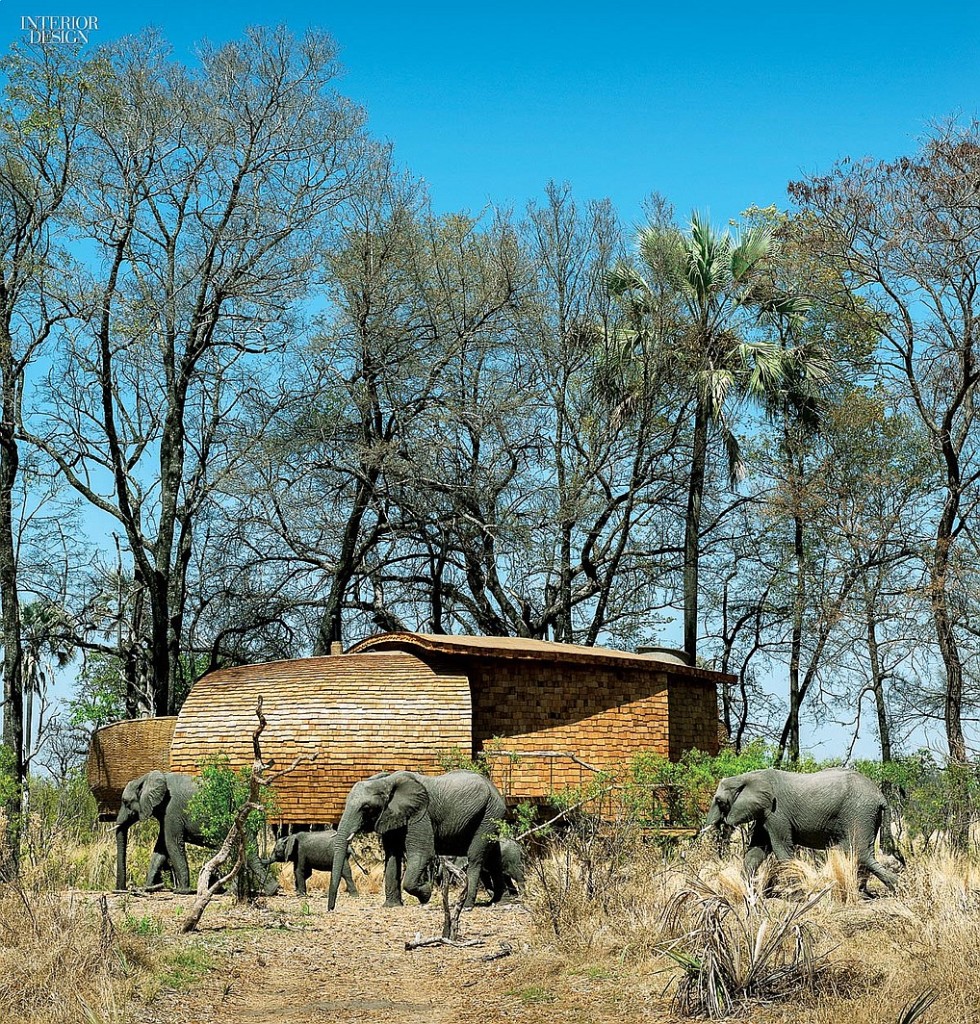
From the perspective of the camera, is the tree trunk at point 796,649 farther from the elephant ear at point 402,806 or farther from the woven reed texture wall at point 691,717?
the elephant ear at point 402,806

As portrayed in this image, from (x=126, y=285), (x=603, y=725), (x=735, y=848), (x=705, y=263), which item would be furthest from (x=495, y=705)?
(x=705, y=263)

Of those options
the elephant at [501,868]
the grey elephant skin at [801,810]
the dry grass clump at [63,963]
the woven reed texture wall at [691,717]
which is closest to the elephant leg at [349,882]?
the elephant at [501,868]

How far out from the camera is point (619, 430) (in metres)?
33.6

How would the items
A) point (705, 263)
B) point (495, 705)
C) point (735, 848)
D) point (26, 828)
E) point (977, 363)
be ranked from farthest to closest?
point (705, 263)
point (977, 363)
point (495, 705)
point (26, 828)
point (735, 848)

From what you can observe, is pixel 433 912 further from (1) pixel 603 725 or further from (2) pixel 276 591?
(2) pixel 276 591

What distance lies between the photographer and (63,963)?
31.3ft

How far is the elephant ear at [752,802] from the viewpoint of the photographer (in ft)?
47.7

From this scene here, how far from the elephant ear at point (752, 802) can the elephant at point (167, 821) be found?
238 inches

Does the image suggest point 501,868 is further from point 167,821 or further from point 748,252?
point 748,252

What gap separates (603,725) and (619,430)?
1228 centimetres

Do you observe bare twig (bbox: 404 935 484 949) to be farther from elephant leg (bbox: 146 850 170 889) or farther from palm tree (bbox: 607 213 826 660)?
palm tree (bbox: 607 213 826 660)

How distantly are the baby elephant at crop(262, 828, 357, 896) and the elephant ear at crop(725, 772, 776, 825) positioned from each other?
5671mm

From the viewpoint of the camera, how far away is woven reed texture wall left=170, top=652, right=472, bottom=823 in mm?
20906

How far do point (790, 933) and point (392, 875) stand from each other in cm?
708
